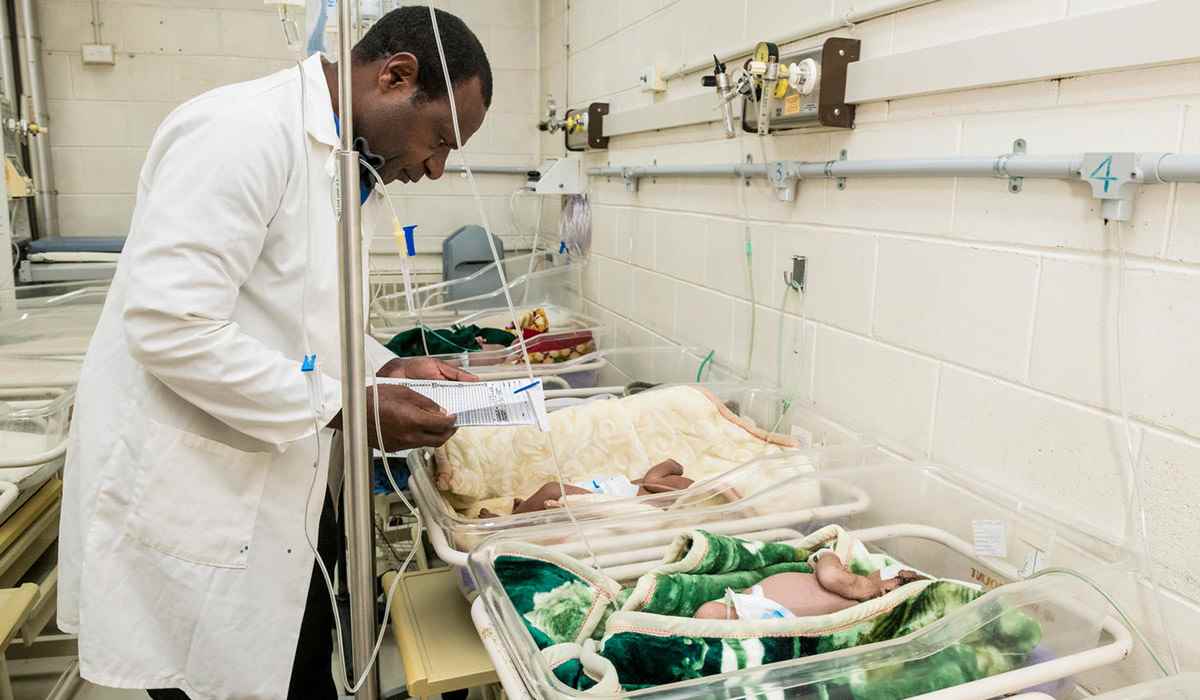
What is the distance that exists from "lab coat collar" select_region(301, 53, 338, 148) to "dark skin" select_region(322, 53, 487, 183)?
19 millimetres

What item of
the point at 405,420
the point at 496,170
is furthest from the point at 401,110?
the point at 496,170

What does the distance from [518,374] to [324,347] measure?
113 centimetres

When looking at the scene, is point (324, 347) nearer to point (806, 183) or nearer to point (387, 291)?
point (806, 183)

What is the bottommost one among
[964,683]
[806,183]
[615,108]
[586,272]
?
[964,683]

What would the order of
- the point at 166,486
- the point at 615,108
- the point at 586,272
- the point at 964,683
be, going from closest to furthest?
the point at 964,683, the point at 166,486, the point at 615,108, the point at 586,272

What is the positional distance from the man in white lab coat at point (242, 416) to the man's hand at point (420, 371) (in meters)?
0.35

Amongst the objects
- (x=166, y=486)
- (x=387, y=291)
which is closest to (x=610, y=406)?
(x=166, y=486)

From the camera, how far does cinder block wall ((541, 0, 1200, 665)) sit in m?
1.12

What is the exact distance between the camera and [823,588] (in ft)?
3.83

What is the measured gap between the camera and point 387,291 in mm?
4004

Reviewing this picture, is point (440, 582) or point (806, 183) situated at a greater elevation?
point (806, 183)

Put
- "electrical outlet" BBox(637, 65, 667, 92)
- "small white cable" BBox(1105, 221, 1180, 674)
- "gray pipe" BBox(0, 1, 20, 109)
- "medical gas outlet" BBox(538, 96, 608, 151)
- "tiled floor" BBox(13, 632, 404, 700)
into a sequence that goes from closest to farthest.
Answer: "small white cable" BBox(1105, 221, 1180, 674) < "tiled floor" BBox(13, 632, 404, 700) < "electrical outlet" BBox(637, 65, 667, 92) < "medical gas outlet" BBox(538, 96, 608, 151) < "gray pipe" BBox(0, 1, 20, 109)

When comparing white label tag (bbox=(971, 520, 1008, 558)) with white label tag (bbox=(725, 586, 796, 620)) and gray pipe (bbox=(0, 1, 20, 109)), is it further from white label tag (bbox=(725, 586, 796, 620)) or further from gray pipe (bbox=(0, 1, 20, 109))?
gray pipe (bbox=(0, 1, 20, 109))

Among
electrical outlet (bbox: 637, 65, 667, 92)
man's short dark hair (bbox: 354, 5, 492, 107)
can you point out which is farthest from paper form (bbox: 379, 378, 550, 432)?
electrical outlet (bbox: 637, 65, 667, 92)
